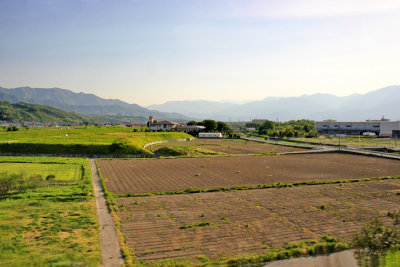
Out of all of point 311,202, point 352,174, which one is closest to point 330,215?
point 311,202

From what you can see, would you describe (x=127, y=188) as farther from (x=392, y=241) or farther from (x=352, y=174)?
(x=352, y=174)

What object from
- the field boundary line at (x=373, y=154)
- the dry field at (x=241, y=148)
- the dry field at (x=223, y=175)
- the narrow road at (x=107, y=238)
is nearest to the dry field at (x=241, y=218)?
the narrow road at (x=107, y=238)

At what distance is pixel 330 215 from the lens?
1900 centimetres

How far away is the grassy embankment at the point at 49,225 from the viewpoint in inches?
486

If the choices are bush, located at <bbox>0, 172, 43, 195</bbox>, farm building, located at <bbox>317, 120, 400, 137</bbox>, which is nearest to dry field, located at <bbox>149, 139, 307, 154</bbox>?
bush, located at <bbox>0, 172, 43, 195</bbox>

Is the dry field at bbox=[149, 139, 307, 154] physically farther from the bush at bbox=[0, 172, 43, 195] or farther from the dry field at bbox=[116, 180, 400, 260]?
the bush at bbox=[0, 172, 43, 195]

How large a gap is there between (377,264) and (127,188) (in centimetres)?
2278

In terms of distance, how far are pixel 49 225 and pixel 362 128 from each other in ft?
440

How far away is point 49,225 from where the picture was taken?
1648 cm

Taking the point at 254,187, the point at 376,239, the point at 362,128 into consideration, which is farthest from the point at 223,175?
the point at 362,128

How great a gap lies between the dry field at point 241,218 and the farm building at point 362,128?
106 meters

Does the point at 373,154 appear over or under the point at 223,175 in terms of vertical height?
over

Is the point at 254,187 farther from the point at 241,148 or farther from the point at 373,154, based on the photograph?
the point at 241,148

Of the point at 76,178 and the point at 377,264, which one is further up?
the point at 377,264
